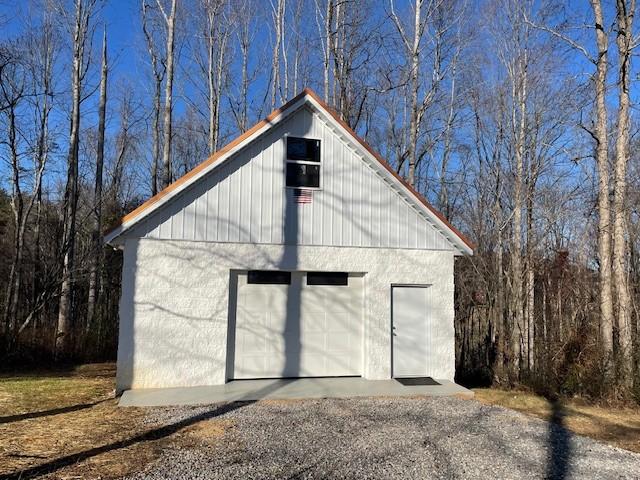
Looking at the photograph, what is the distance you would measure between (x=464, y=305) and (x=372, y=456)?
10840mm

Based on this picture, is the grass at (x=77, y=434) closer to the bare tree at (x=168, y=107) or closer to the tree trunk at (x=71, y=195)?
the tree trunk at (x=71, y=195)

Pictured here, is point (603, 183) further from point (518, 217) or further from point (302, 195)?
→ point (302, 195)

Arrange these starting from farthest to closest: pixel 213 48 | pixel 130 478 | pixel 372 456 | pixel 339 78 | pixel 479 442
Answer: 1. pixel 213 48
2. pixel 339 78
3. pixel 479 442
4. pixel 372 456
5. pixel 130 478

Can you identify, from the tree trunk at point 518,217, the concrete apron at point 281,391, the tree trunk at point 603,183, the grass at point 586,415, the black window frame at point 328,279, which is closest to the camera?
the grass at point 586,415

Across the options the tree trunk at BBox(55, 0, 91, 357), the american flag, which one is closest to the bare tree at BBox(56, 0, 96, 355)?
the tree trunk at BBox(55, 0, 91, 357)

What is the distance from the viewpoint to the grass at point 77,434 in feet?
16.5

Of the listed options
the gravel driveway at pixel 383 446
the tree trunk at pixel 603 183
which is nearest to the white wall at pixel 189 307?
the gravel driveway at pixel 383 446

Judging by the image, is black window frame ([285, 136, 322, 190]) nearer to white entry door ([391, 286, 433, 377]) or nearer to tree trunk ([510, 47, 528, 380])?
white entry door ([391, 286, 433, 377])

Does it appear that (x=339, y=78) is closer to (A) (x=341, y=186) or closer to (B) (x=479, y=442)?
(A) (x=341, y=186)

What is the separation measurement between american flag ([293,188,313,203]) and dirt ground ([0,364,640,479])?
4.79 meters

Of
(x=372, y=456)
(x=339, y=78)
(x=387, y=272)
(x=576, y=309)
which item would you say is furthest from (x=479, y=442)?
(x=339, y=78)

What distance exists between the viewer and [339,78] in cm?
1852

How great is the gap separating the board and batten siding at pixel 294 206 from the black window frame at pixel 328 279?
768 mm

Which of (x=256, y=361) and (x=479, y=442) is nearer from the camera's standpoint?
(x=479, y=442)
